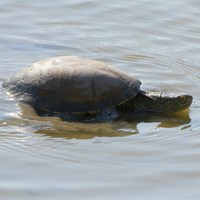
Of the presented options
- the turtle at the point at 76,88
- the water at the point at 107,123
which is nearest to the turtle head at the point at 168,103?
the turtle at the point at 76,88

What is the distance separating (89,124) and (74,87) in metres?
0.43

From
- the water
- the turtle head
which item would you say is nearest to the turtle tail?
the turtle head

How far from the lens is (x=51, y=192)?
5551 millimetres

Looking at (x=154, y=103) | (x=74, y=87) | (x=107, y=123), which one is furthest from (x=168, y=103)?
(x=74, y=87)

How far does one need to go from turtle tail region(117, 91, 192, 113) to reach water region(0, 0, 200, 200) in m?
0.11

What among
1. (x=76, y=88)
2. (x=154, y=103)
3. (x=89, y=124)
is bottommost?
(x=89, y=124)

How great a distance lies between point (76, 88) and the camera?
7543 mm

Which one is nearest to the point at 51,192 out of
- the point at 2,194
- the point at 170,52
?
the point at 2,194

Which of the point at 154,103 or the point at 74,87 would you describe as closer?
the point at 74,87

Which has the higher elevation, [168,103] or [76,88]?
[76,88]

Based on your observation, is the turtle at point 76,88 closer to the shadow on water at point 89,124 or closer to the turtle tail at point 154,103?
the turtle tail at point 154,103

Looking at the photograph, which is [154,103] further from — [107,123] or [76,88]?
[76,88]

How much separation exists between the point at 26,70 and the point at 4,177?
91.9 inches

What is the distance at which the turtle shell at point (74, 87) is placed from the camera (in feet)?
24.7
